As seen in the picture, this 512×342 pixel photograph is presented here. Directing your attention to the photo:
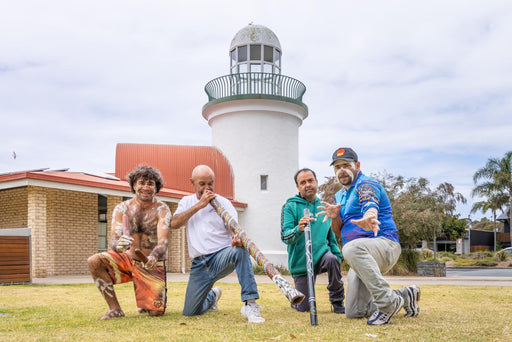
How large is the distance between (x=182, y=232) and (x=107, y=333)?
13579 mm

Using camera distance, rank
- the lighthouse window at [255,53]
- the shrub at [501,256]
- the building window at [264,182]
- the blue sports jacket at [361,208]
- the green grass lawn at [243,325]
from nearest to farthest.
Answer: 1. the green grass lawn at [243,325]
2. the blue sports jacket at [361,208]
3. the building window at [264,182]
4. the lighthouse window at [255,53]
5. the shrub at [501,256]

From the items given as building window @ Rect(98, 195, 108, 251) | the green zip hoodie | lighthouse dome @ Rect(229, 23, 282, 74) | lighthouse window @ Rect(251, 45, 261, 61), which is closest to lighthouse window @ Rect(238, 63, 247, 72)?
lighthouse dome @ Rect(229, 23, 282, 74)

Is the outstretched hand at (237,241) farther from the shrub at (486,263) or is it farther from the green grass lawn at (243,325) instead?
the shrub at (486,263)

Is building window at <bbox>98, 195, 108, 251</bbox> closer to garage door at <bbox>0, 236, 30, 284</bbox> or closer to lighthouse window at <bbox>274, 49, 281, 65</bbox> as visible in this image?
garage door at <bbox>0, 236, 30, 284</bbox>

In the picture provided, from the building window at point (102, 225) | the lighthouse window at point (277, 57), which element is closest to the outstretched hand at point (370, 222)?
the building window at point (102, 225)

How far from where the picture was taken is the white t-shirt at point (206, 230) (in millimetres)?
5246

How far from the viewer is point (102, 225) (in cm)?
1742

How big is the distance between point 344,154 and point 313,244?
4.13ft

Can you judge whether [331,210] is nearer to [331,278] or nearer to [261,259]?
[261,259]

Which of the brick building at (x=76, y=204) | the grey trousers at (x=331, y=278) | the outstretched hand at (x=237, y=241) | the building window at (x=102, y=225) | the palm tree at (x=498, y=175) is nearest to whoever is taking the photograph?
the outstretched hand at (x=237, y=241)

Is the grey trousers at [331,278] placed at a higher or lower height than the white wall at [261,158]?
lower

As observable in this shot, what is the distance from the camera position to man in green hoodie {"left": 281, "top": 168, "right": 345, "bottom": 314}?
5.54m

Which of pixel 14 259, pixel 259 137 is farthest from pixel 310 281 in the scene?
pixel 259 137

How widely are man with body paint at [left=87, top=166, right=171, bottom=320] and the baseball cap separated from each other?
180 cm
